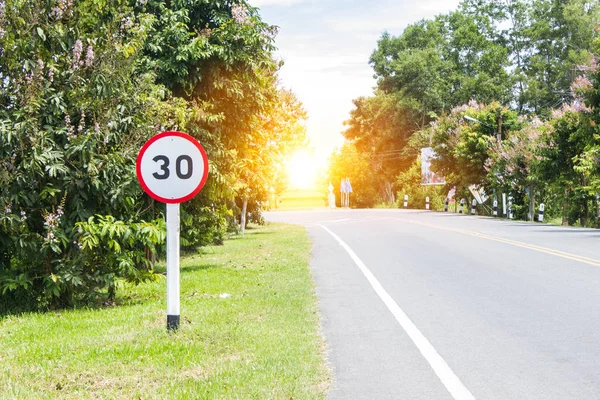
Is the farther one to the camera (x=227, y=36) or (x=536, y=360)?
(x=227, y=36)

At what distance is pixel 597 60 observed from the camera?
2902cm

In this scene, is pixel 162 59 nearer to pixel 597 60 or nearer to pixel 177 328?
pixel 177 328

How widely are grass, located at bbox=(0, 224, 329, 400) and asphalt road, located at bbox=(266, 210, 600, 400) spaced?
413 millimetres

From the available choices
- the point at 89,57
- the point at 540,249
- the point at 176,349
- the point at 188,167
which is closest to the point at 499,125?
the point at 540,249

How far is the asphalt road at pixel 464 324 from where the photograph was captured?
604 cm

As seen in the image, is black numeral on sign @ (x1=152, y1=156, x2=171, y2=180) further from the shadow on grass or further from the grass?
the shadow on grass

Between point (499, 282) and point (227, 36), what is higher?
point (227, 36)

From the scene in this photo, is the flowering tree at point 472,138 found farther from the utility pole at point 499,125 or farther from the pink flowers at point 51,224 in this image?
the pink flowers at point 51,224

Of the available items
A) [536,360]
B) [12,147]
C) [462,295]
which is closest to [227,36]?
[12,147]

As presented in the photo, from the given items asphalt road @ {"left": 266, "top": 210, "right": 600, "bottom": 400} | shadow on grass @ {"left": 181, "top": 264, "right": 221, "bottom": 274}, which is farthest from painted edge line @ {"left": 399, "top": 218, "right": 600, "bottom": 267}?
shadow on grass @ {"left": 181, "top": 264, "right": 221, "bottom": 274}

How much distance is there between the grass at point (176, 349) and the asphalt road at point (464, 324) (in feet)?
1.35

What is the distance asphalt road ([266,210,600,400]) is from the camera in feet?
19.8

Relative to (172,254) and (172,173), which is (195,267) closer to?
(172,254)

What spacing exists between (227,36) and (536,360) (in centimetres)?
943
